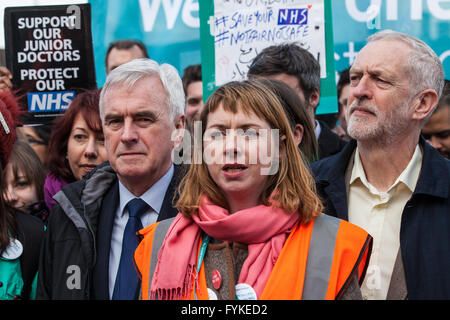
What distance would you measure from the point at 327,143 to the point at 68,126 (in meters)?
1.74

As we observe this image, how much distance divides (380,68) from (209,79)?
1.55 metres

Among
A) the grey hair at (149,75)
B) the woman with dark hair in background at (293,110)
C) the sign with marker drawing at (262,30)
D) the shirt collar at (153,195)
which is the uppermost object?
the sign with marker drawing at (262,30)

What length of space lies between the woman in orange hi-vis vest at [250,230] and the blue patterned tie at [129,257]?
1.06 feet

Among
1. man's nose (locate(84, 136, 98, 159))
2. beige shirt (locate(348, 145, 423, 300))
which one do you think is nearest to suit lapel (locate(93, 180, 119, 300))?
man's nose (locate(84, 136, 98, 159))

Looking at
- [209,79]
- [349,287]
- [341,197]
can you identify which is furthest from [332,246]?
[209,79]

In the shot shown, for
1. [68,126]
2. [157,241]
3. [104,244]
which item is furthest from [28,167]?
[157,241]

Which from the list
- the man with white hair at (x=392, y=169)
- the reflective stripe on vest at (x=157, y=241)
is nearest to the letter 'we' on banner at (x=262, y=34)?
the man with white hair at (x=392, y=169)

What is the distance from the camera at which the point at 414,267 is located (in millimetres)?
2797

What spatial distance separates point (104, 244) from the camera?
3.11m

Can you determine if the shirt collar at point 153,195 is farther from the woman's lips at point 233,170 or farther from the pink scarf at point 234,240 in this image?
the woman's lips at point 233,170

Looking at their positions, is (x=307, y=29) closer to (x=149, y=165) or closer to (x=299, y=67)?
(x=299, y=67)

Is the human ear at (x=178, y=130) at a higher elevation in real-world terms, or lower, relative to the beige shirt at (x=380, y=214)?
higher

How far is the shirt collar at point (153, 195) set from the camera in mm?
3266

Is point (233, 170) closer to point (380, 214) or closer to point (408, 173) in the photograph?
point (380, 214)
